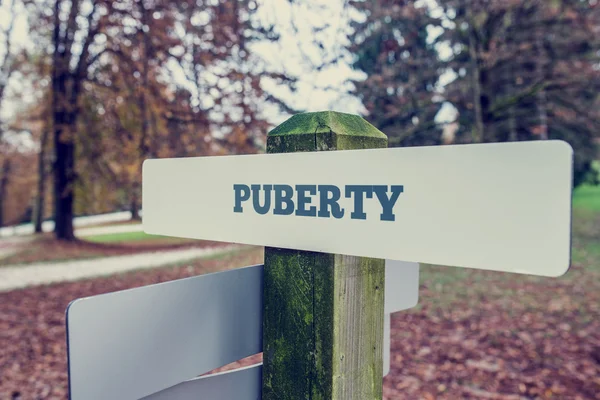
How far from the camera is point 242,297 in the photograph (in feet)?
3.63

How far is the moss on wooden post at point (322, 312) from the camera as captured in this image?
39.3 inches

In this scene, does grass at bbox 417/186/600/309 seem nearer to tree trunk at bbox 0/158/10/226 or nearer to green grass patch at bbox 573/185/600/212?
green grass patch at bbox 573/185/600/212

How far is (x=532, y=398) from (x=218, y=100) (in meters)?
6.09

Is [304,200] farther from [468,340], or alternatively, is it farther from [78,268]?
[78,268]

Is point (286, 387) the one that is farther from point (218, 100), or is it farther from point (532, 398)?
point (218, 100)

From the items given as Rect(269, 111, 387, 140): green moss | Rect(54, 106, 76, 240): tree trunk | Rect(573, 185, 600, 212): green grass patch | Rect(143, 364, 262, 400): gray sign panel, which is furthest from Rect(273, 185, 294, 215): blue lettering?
Rect(573, 185, 600, 212): green grass patch

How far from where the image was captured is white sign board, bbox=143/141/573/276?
0.78 m

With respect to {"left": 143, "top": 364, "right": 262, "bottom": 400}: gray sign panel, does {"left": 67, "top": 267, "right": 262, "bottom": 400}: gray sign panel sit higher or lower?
higher

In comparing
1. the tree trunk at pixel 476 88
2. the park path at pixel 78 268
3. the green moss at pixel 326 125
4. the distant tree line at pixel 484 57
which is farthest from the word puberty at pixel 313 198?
the park path at pixel 78 268

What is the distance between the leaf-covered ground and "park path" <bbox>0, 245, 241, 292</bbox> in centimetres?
88

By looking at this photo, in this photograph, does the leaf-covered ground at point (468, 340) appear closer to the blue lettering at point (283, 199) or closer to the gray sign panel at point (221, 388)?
the gray sign panel at point (221, 388)


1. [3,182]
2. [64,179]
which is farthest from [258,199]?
[3,182]

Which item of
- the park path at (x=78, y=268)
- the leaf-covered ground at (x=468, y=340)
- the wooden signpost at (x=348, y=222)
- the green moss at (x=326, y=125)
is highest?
the green moss at (x=326, y=125)

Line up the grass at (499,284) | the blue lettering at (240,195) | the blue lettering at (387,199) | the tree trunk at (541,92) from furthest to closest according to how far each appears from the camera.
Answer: the tree trunk at (541,92), the grass at (499,284), the blue lettering at (240,195), the blue lettering at (387,199)
